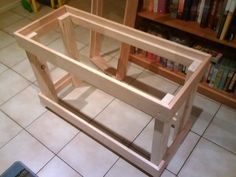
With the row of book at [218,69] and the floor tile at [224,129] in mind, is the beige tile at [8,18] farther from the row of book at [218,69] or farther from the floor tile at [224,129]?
the floor tile at [224,129]

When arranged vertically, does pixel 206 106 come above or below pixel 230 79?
below

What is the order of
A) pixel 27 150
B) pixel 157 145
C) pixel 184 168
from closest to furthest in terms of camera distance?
pixel 157 145 → pixel 184 168 → pixel 27 150

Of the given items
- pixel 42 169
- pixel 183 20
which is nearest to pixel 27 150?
pixel 42 169

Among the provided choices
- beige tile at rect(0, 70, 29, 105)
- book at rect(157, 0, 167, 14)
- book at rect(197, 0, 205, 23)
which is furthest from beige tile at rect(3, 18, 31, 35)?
book at rect(197, 0, 205, 23)

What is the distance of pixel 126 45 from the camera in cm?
170

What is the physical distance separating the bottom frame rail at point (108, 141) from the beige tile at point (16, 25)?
1.15 meters

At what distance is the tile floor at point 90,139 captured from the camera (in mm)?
1348

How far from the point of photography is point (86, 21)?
1.34m

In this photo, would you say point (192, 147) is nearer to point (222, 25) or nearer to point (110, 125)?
point (110, 125)

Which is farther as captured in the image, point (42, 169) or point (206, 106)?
point (206, 106)

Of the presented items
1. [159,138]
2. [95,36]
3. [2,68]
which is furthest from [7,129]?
[159,138]

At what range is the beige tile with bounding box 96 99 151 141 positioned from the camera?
1519mm

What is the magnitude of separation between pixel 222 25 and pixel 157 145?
2.62ft

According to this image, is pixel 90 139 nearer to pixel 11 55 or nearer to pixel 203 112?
pixel 203 112
